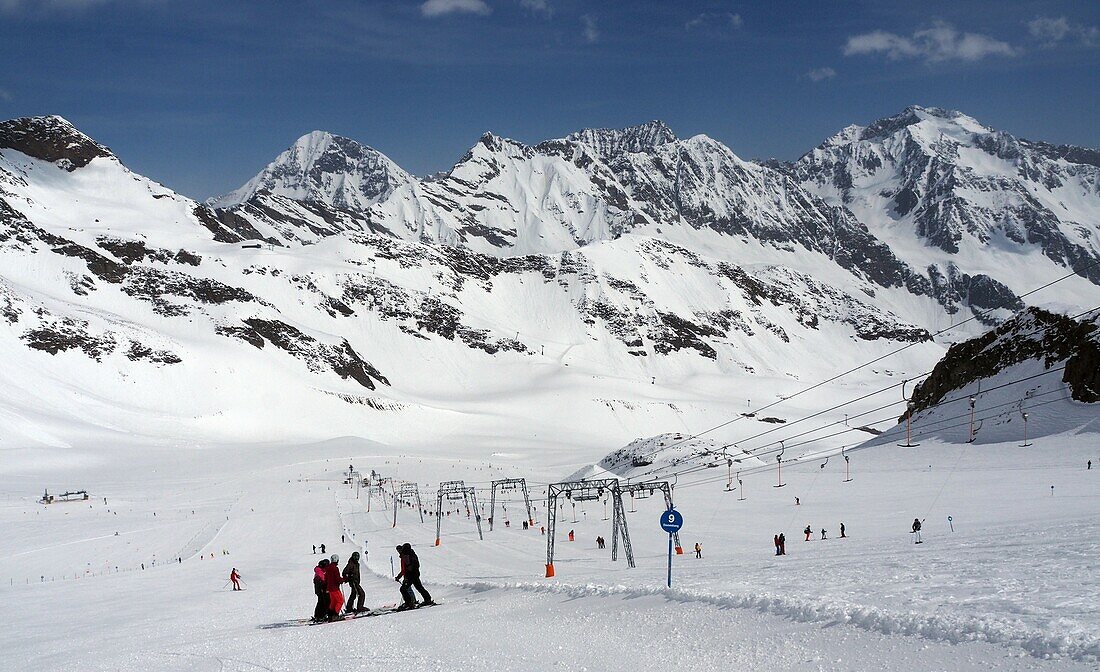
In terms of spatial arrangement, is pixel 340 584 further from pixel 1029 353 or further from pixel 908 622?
pixel 1029 353

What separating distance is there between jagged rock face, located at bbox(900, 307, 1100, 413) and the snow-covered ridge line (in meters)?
51.3

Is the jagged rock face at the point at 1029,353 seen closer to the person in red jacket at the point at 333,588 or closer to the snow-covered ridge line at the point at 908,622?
the snow-covered ridge line at the point at 908,622

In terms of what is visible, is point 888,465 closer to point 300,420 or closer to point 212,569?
point 212,569

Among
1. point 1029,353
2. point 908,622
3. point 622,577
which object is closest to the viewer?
point 908,622

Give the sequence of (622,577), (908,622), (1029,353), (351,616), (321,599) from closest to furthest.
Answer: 1. (908,622)
2. (321,599)
3. (351,616)
4. (622,577)
5. (1029,353)

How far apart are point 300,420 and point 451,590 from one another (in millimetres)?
114689

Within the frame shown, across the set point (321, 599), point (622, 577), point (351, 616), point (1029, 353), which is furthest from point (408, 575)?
point (1029, 353)

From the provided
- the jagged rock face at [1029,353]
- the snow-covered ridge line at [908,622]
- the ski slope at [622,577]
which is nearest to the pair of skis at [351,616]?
the ski slope at [622,577]

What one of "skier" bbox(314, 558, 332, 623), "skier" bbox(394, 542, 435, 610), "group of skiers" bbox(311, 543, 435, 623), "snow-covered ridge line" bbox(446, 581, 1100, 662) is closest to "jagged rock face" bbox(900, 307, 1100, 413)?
"snow-covered ridge line" bbox(446, 581, 1100, 662)

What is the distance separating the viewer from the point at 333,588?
1648 cm

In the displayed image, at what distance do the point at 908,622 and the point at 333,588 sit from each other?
10980 mm

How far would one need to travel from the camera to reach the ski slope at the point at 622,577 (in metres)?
10.5

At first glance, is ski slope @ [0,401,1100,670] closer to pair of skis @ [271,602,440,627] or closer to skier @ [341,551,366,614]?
pair of skis @ [271,602,440,627]

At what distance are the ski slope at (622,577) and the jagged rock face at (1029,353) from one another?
11.1 ft
